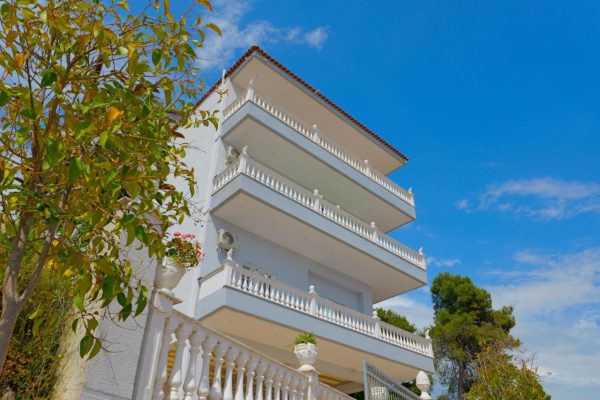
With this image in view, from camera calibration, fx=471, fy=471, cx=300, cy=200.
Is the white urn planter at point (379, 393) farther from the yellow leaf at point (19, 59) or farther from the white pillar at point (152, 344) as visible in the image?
the yellow leaf at point (19, 59)

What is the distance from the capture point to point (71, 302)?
4863mm

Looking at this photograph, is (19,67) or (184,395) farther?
(184,395)

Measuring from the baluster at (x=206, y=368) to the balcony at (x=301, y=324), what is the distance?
22.9 feet

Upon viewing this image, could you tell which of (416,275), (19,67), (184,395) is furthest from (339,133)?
(19,67)

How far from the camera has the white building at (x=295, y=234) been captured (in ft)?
44.7

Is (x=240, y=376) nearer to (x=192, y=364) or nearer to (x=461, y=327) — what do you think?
(x=192, y=364)

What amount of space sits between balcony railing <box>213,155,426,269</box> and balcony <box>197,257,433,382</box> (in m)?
3.19

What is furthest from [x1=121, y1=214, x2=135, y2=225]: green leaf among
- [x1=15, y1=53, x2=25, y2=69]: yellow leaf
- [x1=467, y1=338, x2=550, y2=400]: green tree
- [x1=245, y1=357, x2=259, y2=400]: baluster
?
[x1=467, y1=338, x2=550, y2=400]: green tree

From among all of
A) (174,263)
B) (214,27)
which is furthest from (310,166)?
(214,27)

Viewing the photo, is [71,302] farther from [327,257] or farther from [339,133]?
[339,133]

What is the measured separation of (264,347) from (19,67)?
42.5ft

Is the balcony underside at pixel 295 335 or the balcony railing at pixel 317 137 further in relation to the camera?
the balcony railing at pixel 317 137

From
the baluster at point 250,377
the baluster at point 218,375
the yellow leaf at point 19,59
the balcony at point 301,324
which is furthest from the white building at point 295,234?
the yellow leaf at point 19,59

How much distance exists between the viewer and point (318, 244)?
17.2 meters
